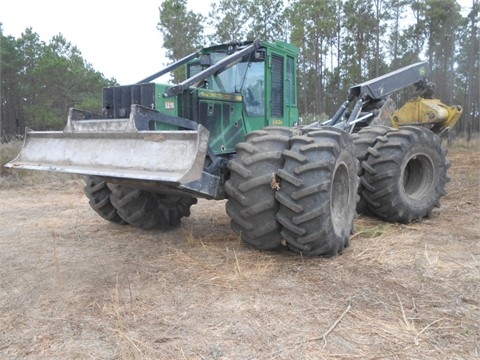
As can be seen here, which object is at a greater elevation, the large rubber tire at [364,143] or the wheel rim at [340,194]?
the large rubber tire at [364,143]

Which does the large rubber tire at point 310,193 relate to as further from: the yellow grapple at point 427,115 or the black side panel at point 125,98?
the yellow grapple at point 427,115

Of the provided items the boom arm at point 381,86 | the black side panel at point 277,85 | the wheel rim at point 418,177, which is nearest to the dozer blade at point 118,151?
the black side panel at point 277,85

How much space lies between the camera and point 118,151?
432 centimetres

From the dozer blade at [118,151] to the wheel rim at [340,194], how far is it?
190 centimetres

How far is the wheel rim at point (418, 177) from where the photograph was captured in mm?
7004

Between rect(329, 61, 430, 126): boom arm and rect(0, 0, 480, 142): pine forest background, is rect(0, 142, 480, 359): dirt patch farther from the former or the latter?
rect(0, 0, 480, 142): pine forest background

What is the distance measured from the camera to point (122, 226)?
643cm

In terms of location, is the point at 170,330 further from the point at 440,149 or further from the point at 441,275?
the point at 440,149

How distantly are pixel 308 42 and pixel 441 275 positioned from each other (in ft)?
99.7

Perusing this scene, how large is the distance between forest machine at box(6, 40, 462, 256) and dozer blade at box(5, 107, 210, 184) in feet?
0.04

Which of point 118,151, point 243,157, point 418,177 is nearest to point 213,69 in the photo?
point 243,157

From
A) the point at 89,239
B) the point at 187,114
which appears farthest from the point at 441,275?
the point at 89,239

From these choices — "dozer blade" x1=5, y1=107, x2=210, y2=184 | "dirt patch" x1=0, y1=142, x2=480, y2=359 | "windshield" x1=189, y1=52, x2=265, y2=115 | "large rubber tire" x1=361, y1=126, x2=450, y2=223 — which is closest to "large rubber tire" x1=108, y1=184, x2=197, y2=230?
"dirt patch" x1=0, y1=142, x2=480, y2=359

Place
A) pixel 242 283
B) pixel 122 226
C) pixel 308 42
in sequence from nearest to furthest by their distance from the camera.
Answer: pixel 242 283 < pixel 122 226 < pixel 308 42
